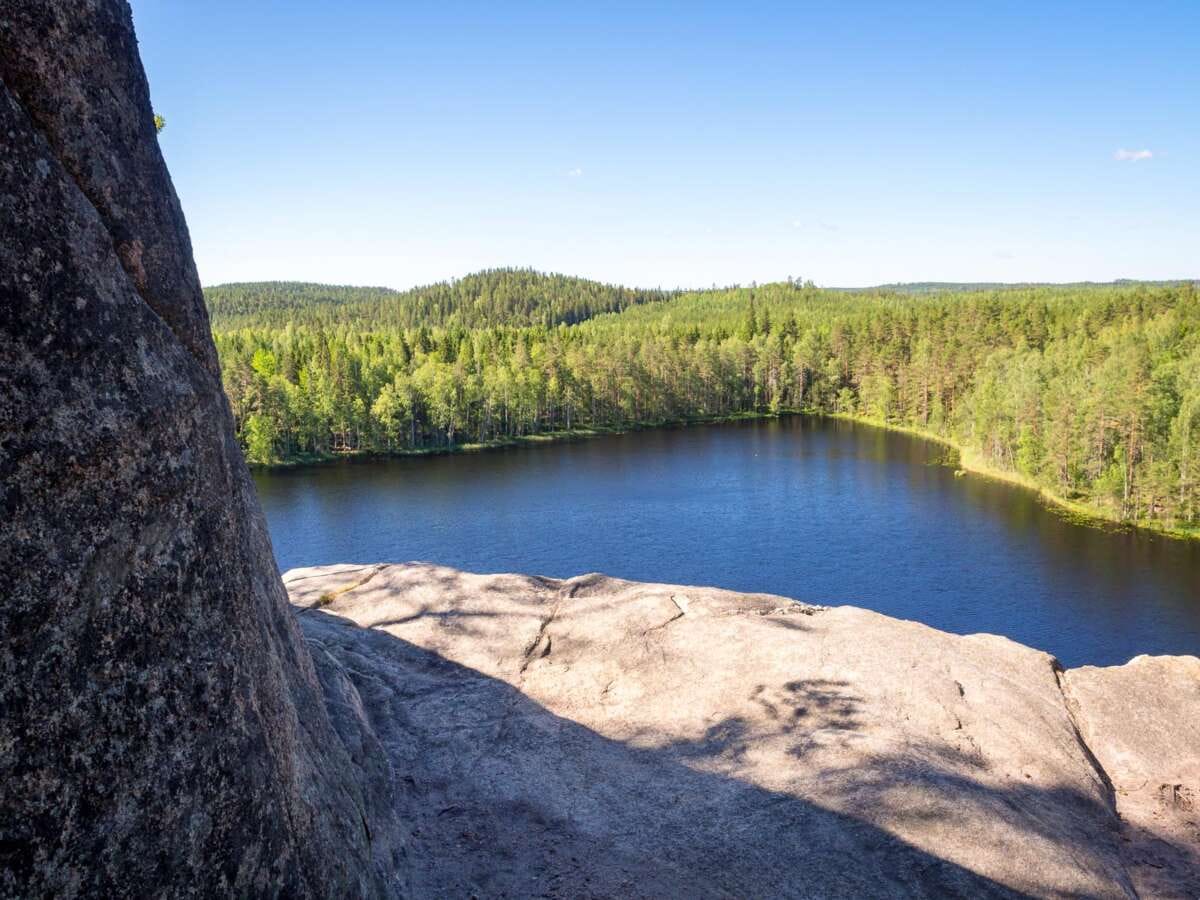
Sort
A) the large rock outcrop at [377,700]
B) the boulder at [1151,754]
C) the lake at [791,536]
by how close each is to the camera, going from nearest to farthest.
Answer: the large rock outcrop at [377,700], the boulder at [1151,754], the lake at [791,536]

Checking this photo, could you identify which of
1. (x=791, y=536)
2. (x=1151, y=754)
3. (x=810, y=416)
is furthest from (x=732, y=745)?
(x=810, y=416)

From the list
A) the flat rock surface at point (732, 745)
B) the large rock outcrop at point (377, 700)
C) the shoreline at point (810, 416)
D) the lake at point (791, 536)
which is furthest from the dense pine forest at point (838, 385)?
the large rock outcrop at point (377, 700)

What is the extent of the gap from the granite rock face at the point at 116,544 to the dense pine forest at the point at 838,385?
238 ft

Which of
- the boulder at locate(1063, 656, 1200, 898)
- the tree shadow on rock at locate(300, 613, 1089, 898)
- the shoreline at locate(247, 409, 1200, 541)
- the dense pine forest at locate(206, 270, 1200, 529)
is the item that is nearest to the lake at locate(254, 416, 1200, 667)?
the shoreline at locate(247, 409, 1200, 541)

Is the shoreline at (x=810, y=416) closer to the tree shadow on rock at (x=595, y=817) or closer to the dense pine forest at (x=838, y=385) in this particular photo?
the dense pine forest at (x=838, y=385)

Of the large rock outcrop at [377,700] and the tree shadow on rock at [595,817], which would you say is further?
the tree shadow on rock at [595,817]

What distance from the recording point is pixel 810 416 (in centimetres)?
13525

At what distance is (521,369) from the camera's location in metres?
113

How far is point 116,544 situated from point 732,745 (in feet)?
32.4

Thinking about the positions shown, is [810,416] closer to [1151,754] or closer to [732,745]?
[1151,754]

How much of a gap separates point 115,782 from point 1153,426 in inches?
3062

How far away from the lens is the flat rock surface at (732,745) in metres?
9.63

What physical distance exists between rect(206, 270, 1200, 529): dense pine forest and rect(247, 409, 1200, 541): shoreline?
82 cm

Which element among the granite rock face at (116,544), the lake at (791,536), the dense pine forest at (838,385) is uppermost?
the granite rock face at (116,544)
